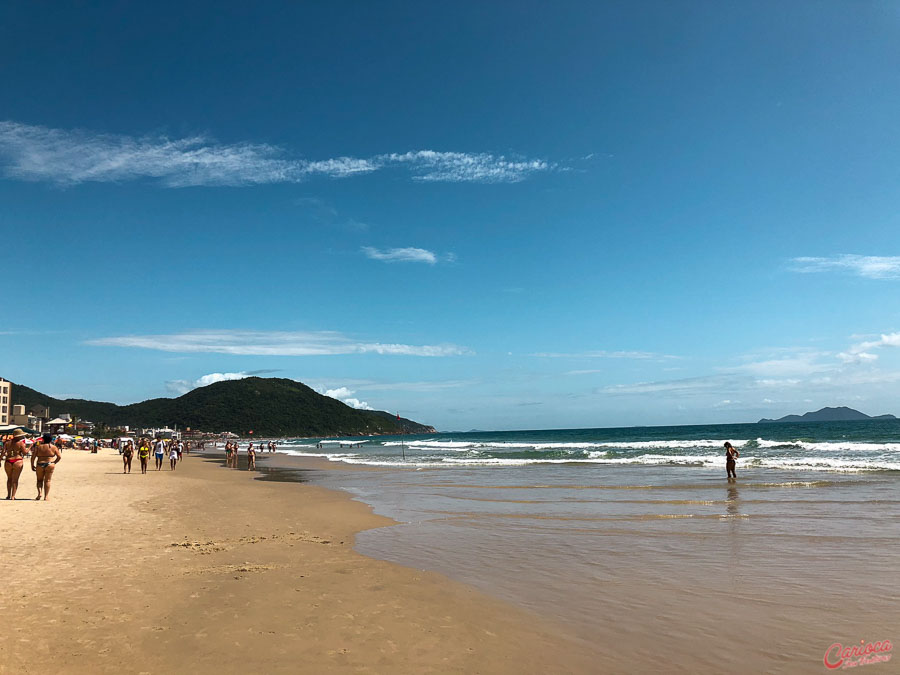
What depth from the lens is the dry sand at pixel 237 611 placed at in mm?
5016

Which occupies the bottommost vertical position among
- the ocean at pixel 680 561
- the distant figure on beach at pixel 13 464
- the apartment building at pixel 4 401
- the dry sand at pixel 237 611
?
the ocean at pixel 680 561

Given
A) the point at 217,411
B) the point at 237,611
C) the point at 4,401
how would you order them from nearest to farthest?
the point at 237,611
the point at 4,401
the point at 217,411

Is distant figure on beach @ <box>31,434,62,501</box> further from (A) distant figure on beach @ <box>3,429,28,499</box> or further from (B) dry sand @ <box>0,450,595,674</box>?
(B) dry sand @ <box>0,450,595,674</box>

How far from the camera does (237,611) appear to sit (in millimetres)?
6363

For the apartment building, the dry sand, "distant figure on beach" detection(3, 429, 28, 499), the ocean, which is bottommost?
the ocean

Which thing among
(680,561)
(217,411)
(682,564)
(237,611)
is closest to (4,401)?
(217,411)

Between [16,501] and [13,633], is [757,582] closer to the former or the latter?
[13,633]

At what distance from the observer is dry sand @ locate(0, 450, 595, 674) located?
502 centimetres

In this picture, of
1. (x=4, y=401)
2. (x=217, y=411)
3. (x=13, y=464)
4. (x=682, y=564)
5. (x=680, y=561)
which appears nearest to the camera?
(x=682, y=564)

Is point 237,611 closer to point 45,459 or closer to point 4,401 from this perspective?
point 45,459

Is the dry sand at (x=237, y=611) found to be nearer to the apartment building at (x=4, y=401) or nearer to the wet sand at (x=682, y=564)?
the wet sand at (x=682, y=564)

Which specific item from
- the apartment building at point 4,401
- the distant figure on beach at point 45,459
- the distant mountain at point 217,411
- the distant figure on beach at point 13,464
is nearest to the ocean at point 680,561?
the distant figure on beach at point 45,459

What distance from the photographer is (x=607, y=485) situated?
72.3ft

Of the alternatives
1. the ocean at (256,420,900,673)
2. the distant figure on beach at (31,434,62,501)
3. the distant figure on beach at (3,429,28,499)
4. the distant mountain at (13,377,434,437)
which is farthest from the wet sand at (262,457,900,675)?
the distant mountain at (13,377,434,437)
